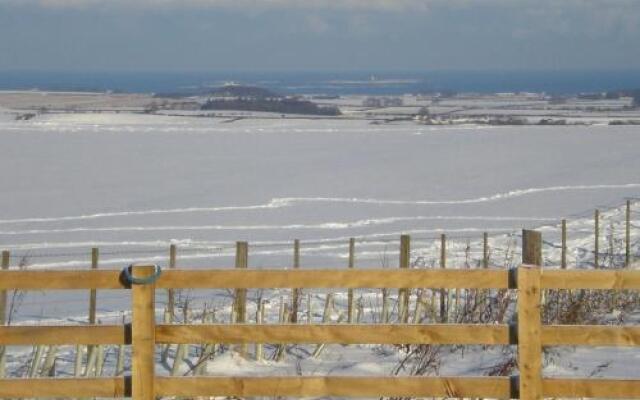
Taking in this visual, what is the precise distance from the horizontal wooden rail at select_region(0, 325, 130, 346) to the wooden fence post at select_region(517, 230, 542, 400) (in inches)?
A: 94.6

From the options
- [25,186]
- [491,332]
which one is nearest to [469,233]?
[25,186]

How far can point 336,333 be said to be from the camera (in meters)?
6.75

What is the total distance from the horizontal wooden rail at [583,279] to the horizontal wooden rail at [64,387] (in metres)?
2.62

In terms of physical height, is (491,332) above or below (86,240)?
above

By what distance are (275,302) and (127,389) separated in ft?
28.3

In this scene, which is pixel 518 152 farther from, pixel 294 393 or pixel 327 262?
pixel 294 393

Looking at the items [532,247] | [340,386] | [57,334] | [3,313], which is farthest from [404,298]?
[57,334]

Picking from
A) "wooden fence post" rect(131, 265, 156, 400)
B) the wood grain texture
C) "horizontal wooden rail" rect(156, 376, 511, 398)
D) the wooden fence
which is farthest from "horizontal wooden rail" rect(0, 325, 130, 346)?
the wood grain texture

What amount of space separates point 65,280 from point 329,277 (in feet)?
5.16

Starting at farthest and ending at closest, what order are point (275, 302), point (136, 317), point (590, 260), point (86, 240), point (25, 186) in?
point (25, 186) < point (86, 240) < point (590, 260) < point (275, 302) < point (136, 317)

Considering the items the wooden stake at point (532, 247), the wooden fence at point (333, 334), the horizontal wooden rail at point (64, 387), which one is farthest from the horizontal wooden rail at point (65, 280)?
the wooden stake at point (532, 247)

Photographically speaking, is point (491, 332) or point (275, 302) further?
point (275, 302)

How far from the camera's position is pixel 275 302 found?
50.6 ft

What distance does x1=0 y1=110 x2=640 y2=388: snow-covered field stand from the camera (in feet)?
52.6
